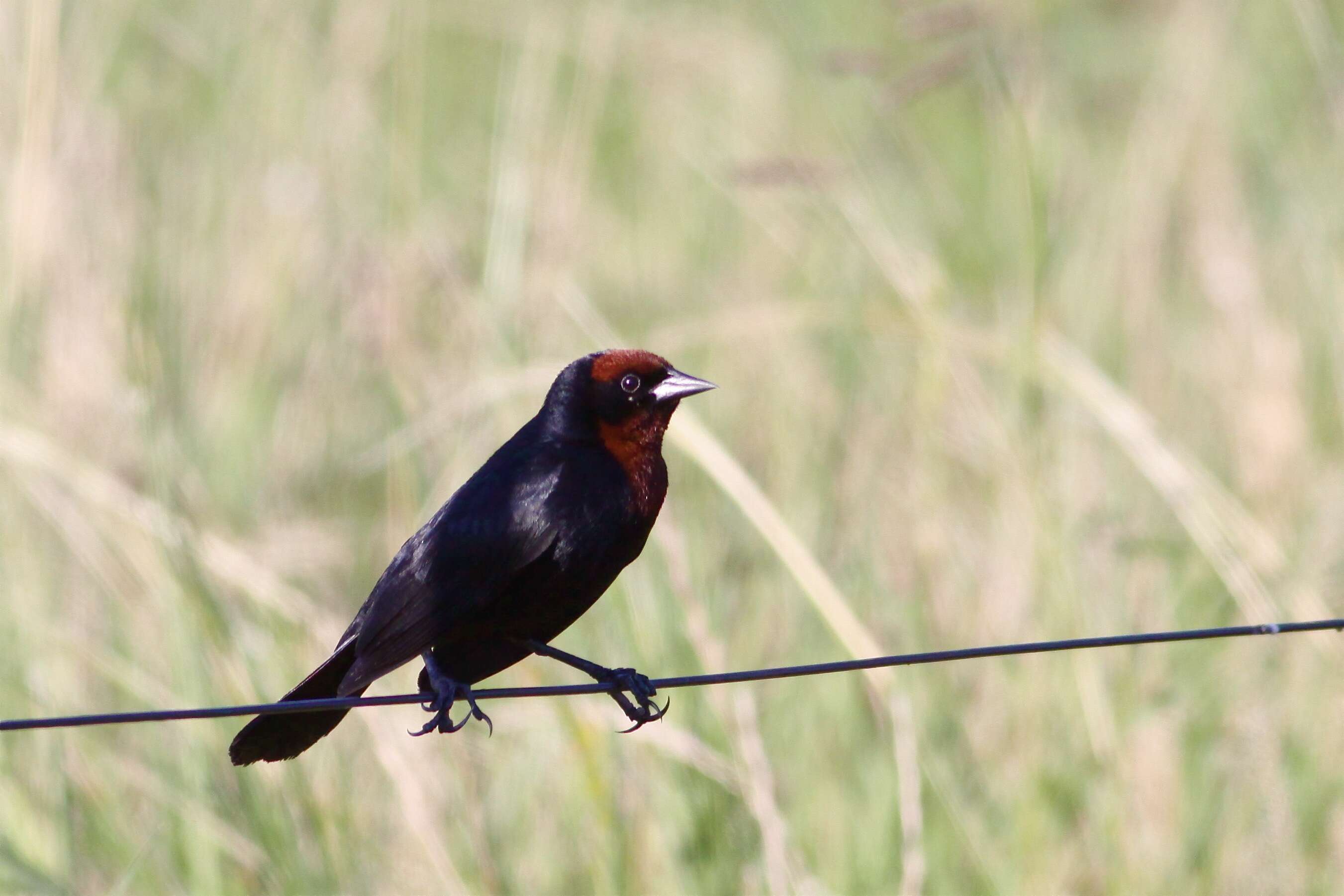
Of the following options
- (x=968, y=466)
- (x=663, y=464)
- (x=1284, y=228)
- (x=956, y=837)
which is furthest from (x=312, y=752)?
(x=1284, y=228)

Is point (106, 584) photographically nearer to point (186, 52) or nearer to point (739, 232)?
point (186, 52)

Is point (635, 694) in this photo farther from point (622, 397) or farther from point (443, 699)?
point (622, 397)

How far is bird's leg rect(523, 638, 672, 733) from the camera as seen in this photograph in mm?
3002

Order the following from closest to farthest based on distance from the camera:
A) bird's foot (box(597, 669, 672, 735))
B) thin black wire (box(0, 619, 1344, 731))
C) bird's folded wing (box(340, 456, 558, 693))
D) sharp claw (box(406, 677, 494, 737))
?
thin black wire (box(0, 619, 1344, 731)), bird's folded wing (box(340, 456, 558, 693)), sharp claw (box(406, 677, 494, 737)), bird's foot (box(597, 669, 672, 735))

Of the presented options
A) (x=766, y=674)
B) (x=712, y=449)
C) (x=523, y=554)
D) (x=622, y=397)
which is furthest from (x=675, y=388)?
(x=766, y=674)

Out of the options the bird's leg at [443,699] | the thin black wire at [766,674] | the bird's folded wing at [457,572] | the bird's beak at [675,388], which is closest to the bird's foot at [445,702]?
the bird's leg at [443,699]

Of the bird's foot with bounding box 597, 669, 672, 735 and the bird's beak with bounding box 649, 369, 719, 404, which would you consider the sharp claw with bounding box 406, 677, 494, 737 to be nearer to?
the bird's foot with bounding box 597, 669, 672, 735

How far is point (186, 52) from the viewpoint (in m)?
5.14

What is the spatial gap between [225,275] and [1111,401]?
2862mm

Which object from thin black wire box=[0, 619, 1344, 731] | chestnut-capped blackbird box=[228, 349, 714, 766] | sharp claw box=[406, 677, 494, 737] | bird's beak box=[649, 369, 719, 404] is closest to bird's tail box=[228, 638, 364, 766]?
chestnut-capped blackbird box=[228, 349, 714, 766]

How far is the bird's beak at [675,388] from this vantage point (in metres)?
3.04

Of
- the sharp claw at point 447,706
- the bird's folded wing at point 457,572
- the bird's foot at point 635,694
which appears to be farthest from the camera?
the bird's foot at point 635,694

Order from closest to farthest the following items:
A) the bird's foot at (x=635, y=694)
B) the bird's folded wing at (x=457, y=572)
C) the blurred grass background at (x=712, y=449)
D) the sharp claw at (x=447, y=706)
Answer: the bird's folded wing at (x=457, y=572) < the sharp claw at (x=447, y=706) < the bird's foot at (x=635, y=694) < the blurred grass background at (x=712, y=449)

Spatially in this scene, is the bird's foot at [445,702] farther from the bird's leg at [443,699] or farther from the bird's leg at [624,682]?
the bird's leg at [624,682]
